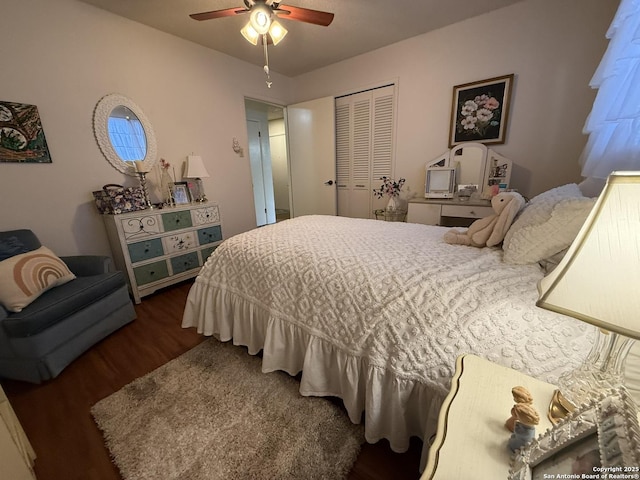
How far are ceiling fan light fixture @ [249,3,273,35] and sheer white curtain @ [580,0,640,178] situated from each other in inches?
76.8

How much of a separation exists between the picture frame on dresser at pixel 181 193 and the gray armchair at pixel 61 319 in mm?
1056

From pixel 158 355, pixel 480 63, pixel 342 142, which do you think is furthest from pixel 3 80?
pixel 480 63

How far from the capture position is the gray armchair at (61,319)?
144 centimetres

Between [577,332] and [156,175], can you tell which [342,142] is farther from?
[577,332]

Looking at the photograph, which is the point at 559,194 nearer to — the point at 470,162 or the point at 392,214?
the point at 470,162

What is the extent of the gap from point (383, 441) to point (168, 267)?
2.45 m

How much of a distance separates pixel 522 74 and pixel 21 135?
439 centimetres

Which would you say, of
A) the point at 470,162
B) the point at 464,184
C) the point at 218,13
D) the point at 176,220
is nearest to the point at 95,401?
the point at 176,220

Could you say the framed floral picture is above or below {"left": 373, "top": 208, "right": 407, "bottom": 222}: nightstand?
above

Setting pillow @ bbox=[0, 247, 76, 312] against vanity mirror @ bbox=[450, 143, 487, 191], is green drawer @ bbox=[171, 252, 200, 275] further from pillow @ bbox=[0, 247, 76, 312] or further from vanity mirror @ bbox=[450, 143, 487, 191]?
vanity mirror @ bbox=[450, 143, 487, 191]

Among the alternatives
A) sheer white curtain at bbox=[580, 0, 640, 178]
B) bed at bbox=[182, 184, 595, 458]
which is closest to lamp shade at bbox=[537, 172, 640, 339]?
bed at bbox=[182, 184, 595, 458]

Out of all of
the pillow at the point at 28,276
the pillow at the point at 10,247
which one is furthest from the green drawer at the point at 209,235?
the pillow at the point at 10,247

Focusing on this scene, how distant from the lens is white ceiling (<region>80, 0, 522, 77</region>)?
7.25 ft

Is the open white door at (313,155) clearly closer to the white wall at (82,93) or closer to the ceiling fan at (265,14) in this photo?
the white wall at (82,93)
